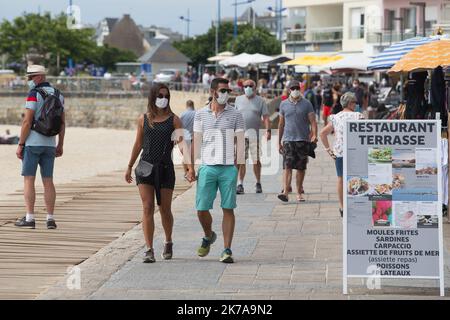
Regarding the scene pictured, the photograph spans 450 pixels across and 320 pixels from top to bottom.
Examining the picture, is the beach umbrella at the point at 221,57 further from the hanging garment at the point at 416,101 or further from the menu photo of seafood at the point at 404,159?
the menu photo of seafood at the point at 404,159

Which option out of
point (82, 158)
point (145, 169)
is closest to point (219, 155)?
point (145, 169)

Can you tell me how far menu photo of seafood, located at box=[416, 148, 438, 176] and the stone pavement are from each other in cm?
100

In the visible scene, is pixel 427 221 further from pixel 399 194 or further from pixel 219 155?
pixel 219 155

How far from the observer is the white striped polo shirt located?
418 inches

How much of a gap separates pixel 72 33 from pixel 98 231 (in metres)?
82.9

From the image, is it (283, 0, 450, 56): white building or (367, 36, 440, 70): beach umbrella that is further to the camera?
(283, 0, 450, 56): white building

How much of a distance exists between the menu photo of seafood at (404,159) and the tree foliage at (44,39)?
84.6 metres

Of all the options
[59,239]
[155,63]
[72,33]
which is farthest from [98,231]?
[155,63]

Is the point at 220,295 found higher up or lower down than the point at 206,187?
lower down

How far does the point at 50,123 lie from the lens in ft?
42.4

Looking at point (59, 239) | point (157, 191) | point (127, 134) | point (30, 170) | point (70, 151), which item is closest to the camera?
point (157, 191)

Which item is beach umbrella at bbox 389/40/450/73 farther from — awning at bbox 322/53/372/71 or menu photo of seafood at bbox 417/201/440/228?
awning at bbox 322/53/372/71

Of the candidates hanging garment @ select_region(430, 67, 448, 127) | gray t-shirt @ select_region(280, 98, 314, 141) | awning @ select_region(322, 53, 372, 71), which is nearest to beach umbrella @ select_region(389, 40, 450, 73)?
hanging garment @ select_region(430, 67, 448, 127)
